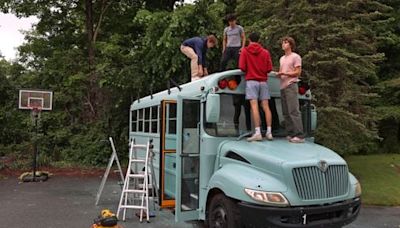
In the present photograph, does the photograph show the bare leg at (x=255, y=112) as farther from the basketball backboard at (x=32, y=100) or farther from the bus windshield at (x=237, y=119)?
the basketball backboard at (x=32, y=100)

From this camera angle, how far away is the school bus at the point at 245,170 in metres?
4.98

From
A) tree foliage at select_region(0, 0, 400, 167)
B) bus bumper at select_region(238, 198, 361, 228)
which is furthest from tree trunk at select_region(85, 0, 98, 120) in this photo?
bus bumper at select_region(238, 198, 361, 228)

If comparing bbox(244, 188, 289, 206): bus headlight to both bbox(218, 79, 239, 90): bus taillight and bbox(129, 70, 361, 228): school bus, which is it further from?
bbox(218, 79, 239, 90): bus taillight

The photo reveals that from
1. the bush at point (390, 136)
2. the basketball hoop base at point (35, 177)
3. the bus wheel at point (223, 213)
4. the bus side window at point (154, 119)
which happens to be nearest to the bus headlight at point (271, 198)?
the bus wheel at point (223, 213)

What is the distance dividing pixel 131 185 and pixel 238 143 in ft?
14.7

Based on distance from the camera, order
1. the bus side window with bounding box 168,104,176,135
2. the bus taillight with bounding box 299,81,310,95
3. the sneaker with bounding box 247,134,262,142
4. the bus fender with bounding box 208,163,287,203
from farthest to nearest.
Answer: the bus side window with bounding box 168,104,176,135
the bus taillight with bounding box 299,81,310,95
the sneaker with bounding box 247,134,262,142
the bus fender with bounding box 208,163,287,203

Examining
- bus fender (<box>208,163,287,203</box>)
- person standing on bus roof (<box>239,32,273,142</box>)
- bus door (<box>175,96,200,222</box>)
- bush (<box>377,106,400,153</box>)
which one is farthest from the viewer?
bush (<box>377,106,400,153</box>)

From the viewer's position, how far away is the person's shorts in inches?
236

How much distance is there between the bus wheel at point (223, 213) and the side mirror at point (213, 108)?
103cm

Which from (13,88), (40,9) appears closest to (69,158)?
(13,88)

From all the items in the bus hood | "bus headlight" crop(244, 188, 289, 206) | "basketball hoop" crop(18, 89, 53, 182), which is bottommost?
"bus headlight" crop(244, 188, 289, 206)

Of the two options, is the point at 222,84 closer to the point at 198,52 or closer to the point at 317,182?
the point at 317,182

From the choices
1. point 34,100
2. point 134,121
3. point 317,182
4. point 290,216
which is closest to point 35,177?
point 34,100

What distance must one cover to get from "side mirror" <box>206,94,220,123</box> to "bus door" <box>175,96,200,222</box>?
639 mm
